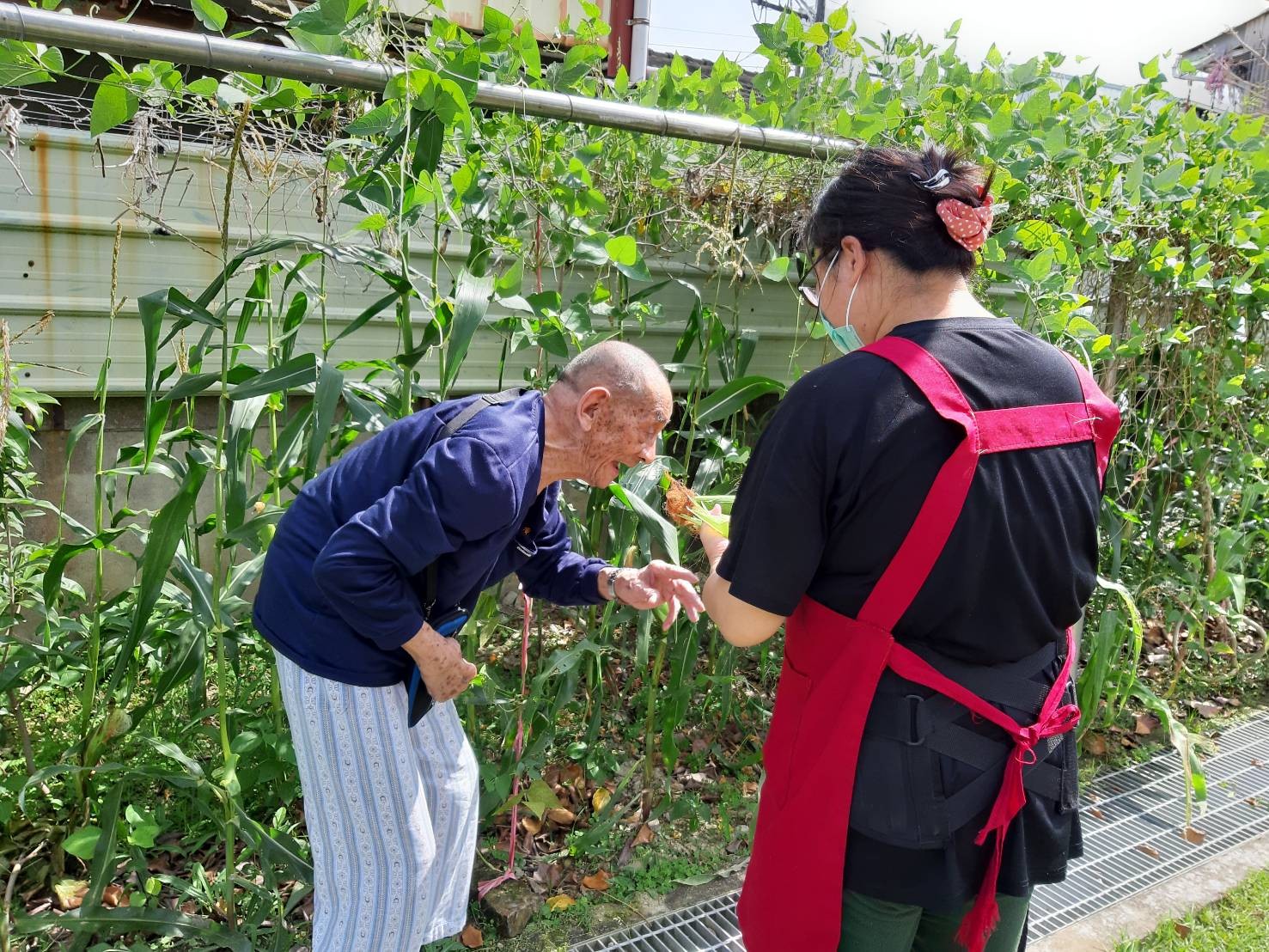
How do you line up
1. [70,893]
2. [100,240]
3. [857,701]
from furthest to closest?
[100,240] → [70,893] → [857,701]

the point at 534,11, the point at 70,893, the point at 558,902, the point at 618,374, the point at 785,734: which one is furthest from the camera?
the point at 534,11

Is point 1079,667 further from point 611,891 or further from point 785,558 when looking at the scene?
point 785,558

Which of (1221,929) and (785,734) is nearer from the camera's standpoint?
(785,734)

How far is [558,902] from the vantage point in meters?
2.65

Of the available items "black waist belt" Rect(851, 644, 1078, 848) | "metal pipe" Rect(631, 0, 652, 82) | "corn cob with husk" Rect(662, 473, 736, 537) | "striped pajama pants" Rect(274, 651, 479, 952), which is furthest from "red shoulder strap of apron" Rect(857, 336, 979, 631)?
"metal pipe" Rect(631, 0, 652, 82)

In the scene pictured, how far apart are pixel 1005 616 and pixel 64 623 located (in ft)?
7.16

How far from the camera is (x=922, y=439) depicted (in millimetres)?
1428

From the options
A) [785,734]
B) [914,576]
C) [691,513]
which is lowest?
[785,734]

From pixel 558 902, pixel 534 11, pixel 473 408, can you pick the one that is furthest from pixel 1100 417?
pixel 534 11

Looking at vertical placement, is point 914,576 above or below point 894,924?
above

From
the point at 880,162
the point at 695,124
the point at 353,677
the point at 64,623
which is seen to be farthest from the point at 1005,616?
→ the point at 64,623

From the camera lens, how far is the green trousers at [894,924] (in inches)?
63.3

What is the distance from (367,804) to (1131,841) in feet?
8.59

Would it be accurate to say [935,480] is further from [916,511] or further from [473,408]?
[473,408]
